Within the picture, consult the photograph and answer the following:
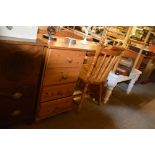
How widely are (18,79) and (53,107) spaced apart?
55 cm

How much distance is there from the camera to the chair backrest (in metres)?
1.92

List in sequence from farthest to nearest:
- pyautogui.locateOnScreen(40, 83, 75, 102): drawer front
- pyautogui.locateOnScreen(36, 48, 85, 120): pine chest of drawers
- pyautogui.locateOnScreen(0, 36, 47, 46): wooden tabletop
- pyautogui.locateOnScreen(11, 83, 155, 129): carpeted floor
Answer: pyautogui.locateOnScreen(11, 83, 155, 129): carpeted floor
pyautogui.locateOnScreen(40, 83, 75, 102): drawer front
pyautogui.locateOnScreen(36, 48, 85, 120): pine chest of drawers
pyautogui.locateOnScreen(0, 36, 47, 46): wooden tabletop

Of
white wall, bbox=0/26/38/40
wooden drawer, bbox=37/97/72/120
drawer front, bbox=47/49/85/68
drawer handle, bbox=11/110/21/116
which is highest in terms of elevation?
white wall, bbox=0/26/38/40

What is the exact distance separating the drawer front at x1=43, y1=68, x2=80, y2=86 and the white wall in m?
0.32

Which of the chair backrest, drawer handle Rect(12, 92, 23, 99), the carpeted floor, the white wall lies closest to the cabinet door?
drawer handle Rect(12, 92, 23, 99)

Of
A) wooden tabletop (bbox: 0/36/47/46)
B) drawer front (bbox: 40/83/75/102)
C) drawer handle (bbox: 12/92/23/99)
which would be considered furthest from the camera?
drawer front (bbox: 40/83/75/102)

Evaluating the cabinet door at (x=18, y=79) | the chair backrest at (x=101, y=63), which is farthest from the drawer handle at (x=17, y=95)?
the chair backrest at (x=101, y=63)

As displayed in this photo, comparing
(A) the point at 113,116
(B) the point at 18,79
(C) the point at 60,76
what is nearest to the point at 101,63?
(C) the point at 60,76

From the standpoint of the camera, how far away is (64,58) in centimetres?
161

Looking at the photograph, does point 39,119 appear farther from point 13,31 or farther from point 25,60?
point 13,31

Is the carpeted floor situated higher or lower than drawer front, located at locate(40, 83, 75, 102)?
lower

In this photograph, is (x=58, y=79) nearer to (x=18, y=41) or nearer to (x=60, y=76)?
(x=60, y=76)

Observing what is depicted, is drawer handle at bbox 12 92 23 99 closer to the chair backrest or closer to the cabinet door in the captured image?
the cabinet door

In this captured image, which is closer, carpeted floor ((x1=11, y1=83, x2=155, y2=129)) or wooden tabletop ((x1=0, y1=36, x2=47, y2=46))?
wooden tabletop ((x1=0, y1=36, x2=47, y2=46))
